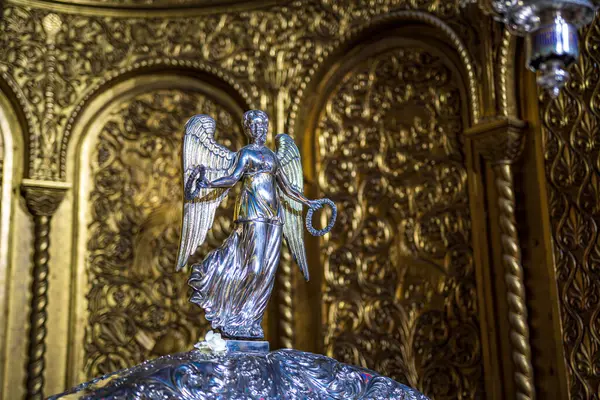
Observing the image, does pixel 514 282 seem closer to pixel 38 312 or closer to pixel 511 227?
pixel 511 227

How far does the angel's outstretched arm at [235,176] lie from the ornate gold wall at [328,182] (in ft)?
5.09

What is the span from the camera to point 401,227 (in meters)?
5.57

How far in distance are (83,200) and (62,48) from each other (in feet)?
3.68

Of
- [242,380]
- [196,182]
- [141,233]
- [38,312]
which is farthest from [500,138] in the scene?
[38,312]

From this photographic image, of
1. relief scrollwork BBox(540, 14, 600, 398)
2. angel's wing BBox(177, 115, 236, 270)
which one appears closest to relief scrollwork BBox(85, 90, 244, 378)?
angel's wing BBox(177, 115, 236, 270)

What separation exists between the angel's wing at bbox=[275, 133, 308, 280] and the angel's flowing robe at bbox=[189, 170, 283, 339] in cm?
20

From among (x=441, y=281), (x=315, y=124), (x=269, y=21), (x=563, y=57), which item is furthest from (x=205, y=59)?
(x=563, y=57)

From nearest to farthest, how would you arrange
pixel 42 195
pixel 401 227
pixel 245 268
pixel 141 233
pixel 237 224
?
1. pixel 245 268
2. pixel 237 224
3. pixel 401 227
4. pixel 42 195
5. pixel 141 233

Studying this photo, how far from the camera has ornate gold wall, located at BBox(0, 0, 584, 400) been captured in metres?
4.99

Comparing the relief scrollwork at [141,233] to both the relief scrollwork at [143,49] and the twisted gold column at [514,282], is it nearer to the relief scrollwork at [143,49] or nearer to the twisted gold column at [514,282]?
the relief scrollwork at [143,49]

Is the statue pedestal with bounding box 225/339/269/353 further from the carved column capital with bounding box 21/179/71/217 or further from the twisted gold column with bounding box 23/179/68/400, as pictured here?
the carved column capital with bounding box 21/179/71/217

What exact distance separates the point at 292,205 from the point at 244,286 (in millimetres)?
585

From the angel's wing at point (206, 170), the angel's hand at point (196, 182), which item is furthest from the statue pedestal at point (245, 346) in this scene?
the angel's hand at point (196, 182)

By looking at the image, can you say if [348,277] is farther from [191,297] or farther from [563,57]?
[563,57]
